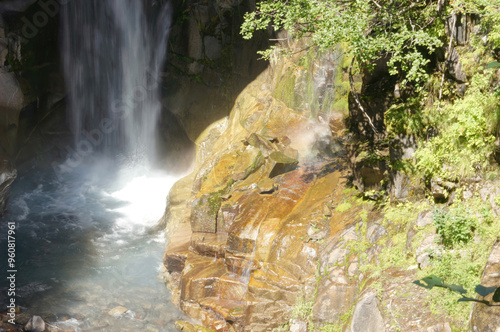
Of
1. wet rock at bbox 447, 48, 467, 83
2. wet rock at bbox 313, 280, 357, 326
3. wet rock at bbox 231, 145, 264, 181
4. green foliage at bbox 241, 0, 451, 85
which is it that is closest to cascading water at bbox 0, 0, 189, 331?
wet rock at bbox 231, 145, 264, 181

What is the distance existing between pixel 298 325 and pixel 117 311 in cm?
532

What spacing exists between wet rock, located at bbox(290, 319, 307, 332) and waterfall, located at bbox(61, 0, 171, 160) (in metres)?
14.9

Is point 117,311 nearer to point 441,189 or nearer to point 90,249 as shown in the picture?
point 90,249

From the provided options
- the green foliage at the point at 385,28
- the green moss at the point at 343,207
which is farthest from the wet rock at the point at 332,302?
the green foliage at the point at 385,28

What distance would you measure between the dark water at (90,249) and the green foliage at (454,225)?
7.35 metres

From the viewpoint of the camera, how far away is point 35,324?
9.54m

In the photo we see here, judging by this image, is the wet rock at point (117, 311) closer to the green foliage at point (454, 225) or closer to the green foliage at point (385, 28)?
the green foliage at point (454, 225)

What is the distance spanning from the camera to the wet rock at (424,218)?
22.9 feet

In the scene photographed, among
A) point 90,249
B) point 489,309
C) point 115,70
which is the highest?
point 115,70

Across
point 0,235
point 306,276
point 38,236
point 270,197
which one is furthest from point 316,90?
point 0,235

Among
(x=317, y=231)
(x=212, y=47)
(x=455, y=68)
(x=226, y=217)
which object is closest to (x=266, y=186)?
(x=226, y=217)

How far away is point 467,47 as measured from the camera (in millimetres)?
6746

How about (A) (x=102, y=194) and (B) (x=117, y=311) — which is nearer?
(B) (x=117, y=311)

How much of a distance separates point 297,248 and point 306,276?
83 centimetres
